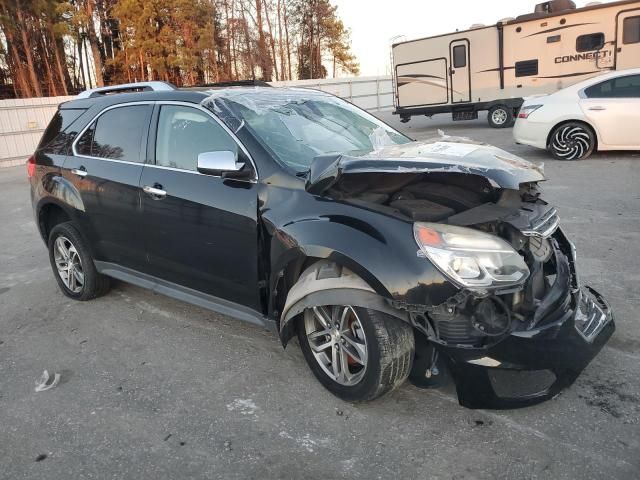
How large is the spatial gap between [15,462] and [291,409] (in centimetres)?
141

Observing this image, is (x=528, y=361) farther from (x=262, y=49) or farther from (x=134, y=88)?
(x=262, y=49)

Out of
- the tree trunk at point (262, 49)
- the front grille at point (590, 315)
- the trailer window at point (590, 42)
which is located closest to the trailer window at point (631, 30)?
the trailer window at point (590, 42)

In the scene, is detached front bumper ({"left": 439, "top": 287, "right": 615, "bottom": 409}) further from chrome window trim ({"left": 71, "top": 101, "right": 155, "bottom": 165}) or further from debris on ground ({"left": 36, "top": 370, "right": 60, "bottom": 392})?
chrome window trim ({"left": 71, "top": 101, "right": 155, "bottom": 165})

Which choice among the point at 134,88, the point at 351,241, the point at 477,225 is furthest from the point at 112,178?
the point at 477,225

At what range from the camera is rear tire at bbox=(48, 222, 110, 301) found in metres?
4.71

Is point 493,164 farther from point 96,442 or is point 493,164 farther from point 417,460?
point 96,442

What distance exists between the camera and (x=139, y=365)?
3707 mm

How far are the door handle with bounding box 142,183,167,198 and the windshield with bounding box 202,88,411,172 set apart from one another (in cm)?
66

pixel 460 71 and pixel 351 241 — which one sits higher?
pixel 460 71

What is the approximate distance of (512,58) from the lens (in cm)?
1539

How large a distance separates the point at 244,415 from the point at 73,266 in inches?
105

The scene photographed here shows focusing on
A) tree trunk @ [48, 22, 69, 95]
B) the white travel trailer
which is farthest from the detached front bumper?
tree trunk @ [48, 22, 69, 95]

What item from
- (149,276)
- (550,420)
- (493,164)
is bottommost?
(550,420)

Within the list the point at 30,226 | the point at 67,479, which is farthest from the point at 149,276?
the point at 30,226
